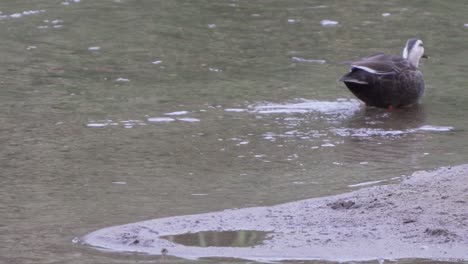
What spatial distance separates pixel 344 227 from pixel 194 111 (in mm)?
4264

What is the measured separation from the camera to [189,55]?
1264 centimetres

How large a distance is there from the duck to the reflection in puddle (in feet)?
16.0

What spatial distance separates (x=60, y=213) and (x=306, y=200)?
1.55 meters

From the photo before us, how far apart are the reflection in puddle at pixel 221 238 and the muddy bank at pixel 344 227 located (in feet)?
0.20

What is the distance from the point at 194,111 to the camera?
1004 centimetres

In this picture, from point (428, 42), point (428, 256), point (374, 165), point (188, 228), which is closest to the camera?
point (428, 256)

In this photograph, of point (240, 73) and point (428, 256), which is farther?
point (240, 73)

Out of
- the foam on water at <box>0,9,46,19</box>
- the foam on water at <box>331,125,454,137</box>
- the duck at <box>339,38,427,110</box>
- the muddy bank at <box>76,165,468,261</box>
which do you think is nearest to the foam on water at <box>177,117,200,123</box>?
the foam on water at <box>331,125,454,137</box>

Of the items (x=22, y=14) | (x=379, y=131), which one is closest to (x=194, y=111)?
(x=379, y=131)

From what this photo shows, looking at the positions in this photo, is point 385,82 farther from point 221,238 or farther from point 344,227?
point 221,238

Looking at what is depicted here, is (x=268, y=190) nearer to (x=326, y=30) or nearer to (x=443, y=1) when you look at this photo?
(x=326, y=30)

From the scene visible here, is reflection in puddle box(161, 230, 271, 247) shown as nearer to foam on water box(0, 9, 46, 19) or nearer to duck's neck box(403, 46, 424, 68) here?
duck's neck box(403, 46, 424, 68)

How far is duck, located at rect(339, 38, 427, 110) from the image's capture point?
10.7 m

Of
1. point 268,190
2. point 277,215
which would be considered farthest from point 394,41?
point 277,215
